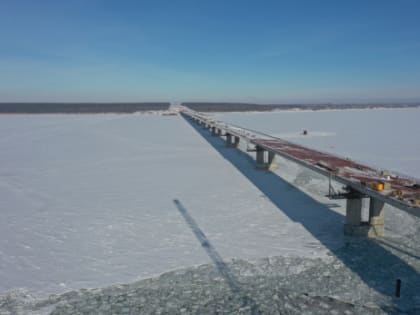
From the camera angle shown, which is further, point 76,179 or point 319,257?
point 76,179

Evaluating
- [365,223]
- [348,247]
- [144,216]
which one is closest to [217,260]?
[348,247]

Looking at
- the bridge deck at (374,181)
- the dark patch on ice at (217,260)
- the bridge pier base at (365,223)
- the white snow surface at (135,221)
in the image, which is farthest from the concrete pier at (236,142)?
the bridge pier base at (365,223)

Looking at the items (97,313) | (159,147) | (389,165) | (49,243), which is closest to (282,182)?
(389,165)

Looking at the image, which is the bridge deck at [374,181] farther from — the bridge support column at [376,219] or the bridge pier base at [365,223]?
the bridge support column at [376,219]

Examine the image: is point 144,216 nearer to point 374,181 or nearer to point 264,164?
point 374,181

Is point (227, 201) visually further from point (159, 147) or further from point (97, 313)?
point (159, 147)

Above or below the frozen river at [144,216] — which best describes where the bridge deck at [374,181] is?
above
